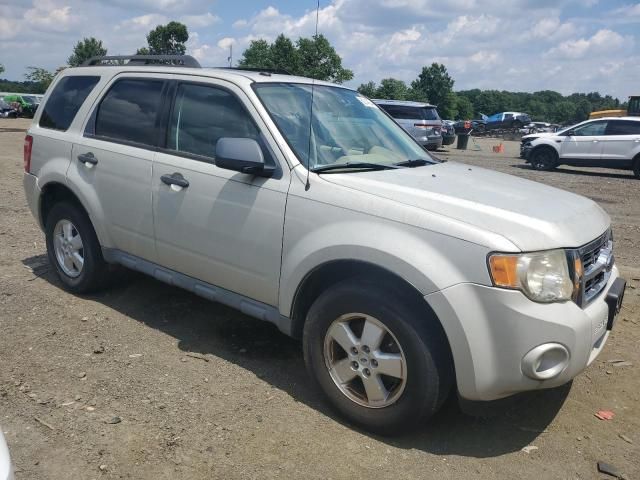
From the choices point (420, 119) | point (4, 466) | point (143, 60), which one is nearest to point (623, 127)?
point (420, 119)

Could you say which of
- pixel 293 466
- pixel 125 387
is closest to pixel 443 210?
pixel 293 466

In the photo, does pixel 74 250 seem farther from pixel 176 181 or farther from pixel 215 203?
pixel 215 203

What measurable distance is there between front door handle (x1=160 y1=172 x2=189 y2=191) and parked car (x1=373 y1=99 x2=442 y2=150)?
1769cm

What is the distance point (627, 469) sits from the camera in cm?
303

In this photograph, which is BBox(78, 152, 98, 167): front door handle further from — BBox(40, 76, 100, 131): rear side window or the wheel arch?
BBox(40, 76, 100, 131): rear side window

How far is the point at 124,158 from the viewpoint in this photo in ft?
14.5

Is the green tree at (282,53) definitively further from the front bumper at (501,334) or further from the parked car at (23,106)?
the front bumper at (501,334)

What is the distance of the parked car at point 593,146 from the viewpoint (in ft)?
54.2

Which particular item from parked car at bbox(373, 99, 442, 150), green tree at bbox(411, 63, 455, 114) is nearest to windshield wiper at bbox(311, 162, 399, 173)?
parked car at bbox(373, 99, 442, 150)

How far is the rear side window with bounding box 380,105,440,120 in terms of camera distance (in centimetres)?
2130

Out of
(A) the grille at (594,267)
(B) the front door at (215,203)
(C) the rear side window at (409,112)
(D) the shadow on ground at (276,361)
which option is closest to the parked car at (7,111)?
(C) the rear side window at (409,112)

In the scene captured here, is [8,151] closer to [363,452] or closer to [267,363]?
[267,363]

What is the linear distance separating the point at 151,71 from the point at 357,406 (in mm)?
2900

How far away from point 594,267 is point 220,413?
7.15 ft
